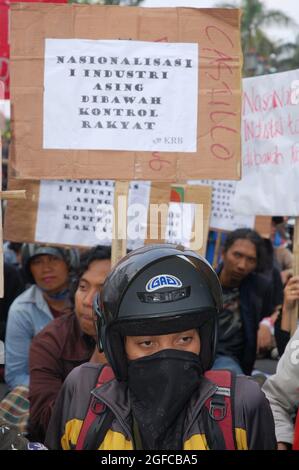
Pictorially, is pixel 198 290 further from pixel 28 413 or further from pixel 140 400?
pixel 28 413

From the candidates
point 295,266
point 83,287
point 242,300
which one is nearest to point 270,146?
point 295,266

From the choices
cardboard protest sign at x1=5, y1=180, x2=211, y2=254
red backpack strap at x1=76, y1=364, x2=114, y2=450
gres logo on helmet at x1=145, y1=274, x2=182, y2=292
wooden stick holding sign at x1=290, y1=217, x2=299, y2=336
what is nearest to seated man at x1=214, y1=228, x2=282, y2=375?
cardboard protest sign at x1=5, y1=180, x2=211, y2=254

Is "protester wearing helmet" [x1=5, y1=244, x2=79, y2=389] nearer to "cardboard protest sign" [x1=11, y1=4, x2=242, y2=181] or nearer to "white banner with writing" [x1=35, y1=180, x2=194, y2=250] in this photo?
"white banner with writing" [x1=35, y1=180, x2=194, y2=250]

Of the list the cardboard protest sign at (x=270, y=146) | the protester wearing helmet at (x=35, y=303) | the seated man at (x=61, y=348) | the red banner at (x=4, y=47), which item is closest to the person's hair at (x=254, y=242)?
the protester wearing helmet at (x=35, y=303)

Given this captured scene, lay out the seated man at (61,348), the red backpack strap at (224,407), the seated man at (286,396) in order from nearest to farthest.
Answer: the red backpack strap at (224,407) → the seated man at (286,396) → the seated man at (61,348)

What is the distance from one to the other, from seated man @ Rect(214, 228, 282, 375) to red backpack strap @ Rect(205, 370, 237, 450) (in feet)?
8.17

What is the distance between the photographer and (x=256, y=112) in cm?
400

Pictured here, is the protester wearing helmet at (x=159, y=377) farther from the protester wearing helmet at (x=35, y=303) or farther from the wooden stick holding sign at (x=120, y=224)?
the protester wearing helmet at (x=35, y=303)

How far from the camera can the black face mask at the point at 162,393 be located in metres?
2.05

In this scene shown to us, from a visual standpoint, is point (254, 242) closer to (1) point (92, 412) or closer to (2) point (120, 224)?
(2) point (120, 224)

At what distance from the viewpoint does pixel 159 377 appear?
2086 mm

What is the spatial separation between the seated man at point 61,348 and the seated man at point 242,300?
121 cm

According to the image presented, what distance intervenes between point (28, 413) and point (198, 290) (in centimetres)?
193

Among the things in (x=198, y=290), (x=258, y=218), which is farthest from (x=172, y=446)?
(x=258, y=218)
